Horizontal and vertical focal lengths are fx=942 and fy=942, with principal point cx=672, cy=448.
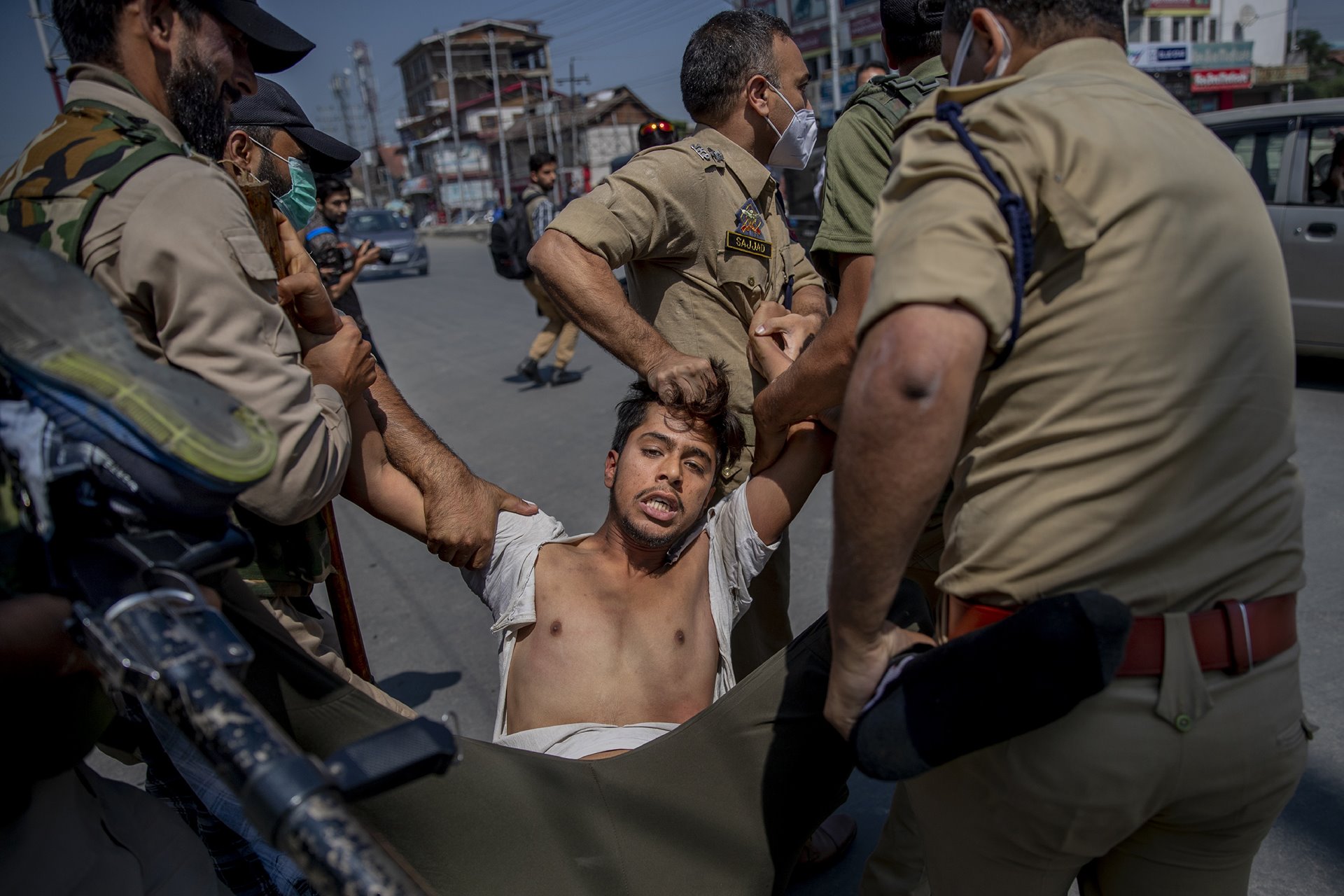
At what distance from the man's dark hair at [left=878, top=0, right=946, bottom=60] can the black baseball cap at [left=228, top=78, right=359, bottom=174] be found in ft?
7.05

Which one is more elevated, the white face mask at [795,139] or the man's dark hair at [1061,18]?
the man's dark hair at [1061,18]

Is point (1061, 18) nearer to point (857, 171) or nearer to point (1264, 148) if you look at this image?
point (857, 171)

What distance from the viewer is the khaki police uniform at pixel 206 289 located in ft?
4.57

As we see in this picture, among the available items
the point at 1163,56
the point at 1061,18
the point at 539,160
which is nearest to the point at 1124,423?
the point at 1061,18

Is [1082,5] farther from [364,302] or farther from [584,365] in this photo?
[364,302]

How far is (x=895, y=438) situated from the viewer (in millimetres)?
1183

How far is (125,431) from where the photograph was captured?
1.05 meters

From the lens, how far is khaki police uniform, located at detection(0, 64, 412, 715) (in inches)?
54.9

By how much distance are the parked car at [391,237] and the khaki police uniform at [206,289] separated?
20226mm

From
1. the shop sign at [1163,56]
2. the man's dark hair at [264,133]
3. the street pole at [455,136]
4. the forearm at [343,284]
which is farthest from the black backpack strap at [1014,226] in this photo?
the street pole at [455,136]

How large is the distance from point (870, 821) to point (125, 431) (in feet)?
7.76

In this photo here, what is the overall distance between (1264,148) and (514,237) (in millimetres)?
6024

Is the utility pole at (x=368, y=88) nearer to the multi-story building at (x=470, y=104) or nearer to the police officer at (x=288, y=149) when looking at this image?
the multi-story building at (x=470, y=104)

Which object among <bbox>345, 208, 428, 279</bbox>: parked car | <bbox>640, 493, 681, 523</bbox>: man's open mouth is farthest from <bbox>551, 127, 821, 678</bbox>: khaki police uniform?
<bbox>345, 208, 428, 279</bbox>: parked car
